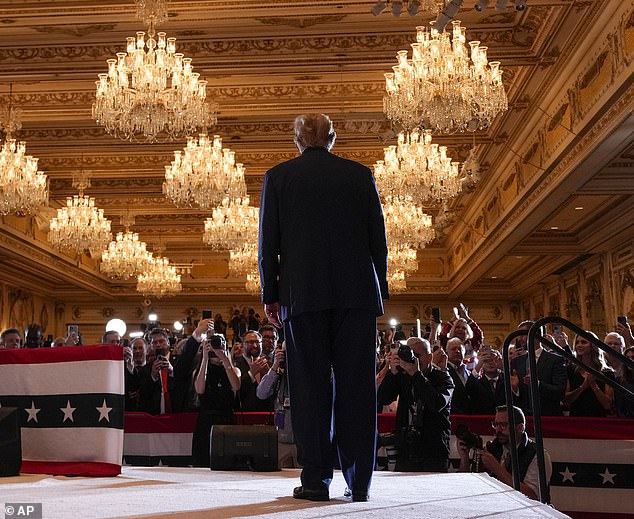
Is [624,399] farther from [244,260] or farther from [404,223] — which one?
[244,260]

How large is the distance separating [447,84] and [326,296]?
5.08 metres

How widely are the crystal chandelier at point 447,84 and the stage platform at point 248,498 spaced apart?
4.61 meters

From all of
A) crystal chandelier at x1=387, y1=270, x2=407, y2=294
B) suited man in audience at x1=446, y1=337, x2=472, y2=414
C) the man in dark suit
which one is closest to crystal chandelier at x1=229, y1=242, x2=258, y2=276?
crystal chandelier at x1=387, y1=270, x2=407, y2=294

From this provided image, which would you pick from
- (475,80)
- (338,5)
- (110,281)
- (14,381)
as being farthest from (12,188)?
(110,281)

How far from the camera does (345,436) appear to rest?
124 inches

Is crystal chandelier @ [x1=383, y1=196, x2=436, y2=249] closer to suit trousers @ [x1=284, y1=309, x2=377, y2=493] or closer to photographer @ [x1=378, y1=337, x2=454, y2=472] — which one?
photographer @ [x1=378, y1=337, x2=454, y2=472]

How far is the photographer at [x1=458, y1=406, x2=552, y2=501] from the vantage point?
514 centimetres

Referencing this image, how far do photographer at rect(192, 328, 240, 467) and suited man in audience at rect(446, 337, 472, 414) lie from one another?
182 cm

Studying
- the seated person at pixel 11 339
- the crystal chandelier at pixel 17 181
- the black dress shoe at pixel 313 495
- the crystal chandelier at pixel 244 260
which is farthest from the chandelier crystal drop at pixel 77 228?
the black dress shoe at pixel 313 495

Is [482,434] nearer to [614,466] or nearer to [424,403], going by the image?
[614,466]

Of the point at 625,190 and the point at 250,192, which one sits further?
the point at 250,192

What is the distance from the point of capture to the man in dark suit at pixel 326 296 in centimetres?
313

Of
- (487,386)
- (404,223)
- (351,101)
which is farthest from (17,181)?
(487,386)

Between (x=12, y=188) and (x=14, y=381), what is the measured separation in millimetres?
7024
